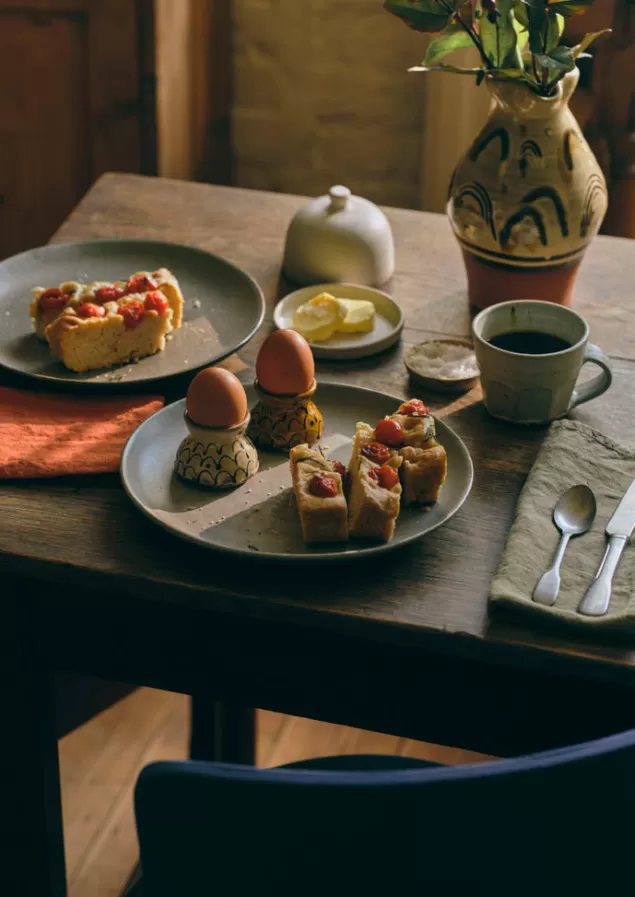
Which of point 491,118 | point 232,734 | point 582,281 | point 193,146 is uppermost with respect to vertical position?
point 491,118

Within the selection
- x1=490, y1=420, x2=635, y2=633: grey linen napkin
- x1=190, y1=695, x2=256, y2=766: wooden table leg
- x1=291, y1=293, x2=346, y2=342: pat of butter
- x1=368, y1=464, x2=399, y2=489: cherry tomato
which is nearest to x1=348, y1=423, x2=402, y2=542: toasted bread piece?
x1=368, y1=464, x2=399, y2=489: cherry tomato

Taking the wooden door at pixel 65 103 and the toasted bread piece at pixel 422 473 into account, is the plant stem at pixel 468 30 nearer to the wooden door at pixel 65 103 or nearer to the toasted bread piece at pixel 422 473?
the toasted bread piece at pixel 422 473

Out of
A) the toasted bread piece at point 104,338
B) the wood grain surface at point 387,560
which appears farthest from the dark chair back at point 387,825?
the toasted bread piece at point 104,338

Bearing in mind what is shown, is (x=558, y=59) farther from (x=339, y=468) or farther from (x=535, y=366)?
(x=339, y=468)

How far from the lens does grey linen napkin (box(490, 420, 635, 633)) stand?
932mm

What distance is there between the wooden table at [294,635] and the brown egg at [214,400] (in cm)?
11

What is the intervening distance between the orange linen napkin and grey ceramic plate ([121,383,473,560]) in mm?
41

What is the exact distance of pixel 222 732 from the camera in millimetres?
1774

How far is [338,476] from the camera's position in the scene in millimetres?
1037

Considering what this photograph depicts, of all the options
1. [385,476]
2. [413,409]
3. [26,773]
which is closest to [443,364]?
[413,409]

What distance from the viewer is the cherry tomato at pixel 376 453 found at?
1.05 metres

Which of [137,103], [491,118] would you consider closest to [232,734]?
[491,118]

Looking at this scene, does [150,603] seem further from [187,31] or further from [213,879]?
[187,31]

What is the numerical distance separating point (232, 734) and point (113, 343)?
0.75 metres
